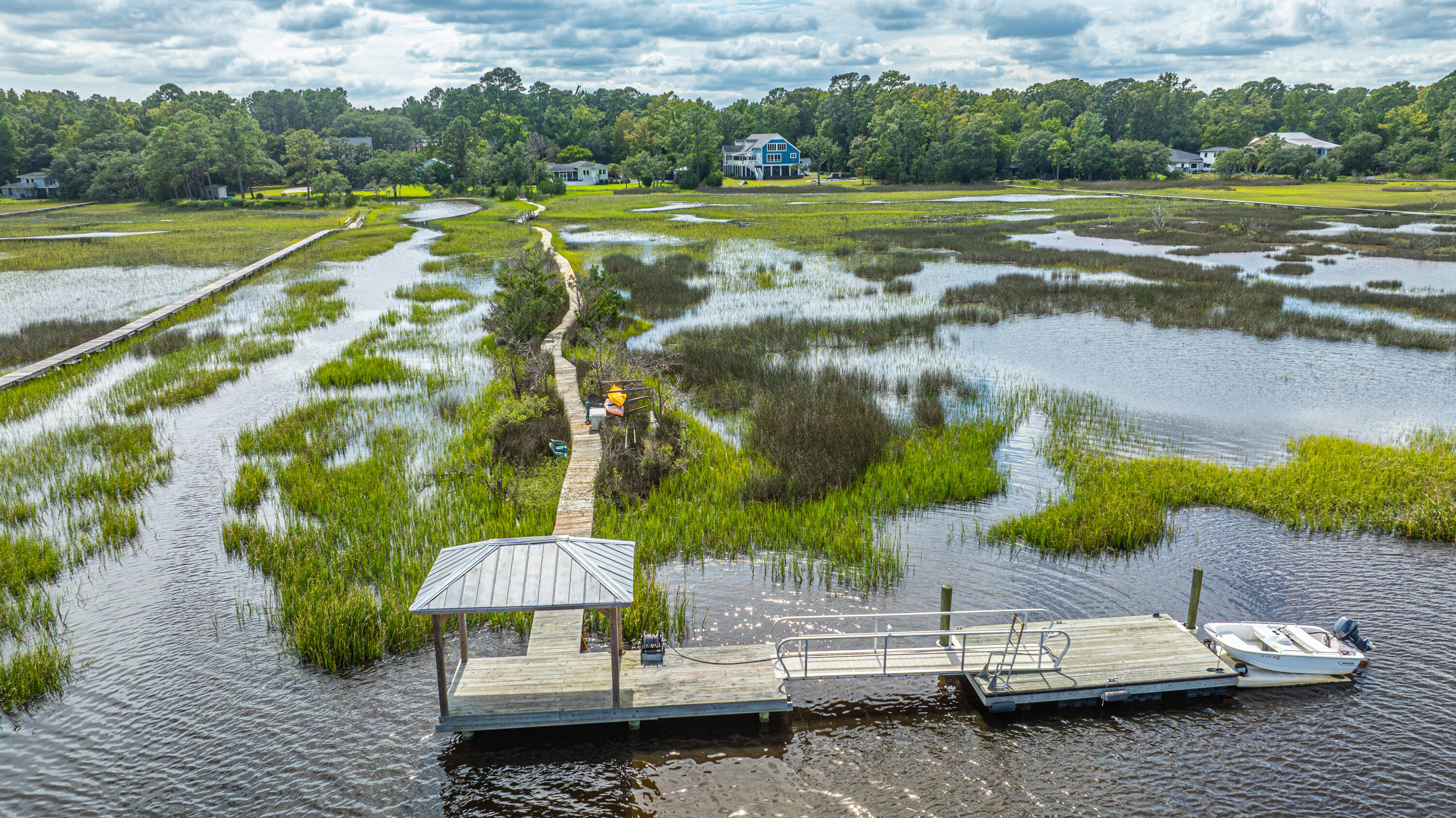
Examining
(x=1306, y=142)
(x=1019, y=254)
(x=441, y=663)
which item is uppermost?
(x=1306, y=142)

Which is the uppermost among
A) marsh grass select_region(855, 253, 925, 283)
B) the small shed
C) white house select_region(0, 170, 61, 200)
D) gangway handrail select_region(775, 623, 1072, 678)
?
white house select_region(0, 170, 61, 200)

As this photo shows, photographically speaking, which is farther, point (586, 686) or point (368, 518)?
point (368, 518)

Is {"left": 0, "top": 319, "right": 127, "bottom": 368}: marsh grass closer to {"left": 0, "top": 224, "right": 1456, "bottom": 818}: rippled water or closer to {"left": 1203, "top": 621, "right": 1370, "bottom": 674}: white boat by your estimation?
{"left": 0, "top": 224, "right": 1456, "bottom": 818}: rippled water

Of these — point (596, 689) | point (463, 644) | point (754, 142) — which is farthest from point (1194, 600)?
point (754, 142)

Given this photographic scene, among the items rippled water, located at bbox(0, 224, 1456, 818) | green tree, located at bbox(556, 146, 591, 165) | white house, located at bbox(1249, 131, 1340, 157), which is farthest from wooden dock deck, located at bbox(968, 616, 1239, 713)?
white house, located at bbox(1249, 131, 1340, 157)

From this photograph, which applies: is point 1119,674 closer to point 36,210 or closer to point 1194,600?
point 1194,600

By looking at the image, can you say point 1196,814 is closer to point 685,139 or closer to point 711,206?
point 711,206
